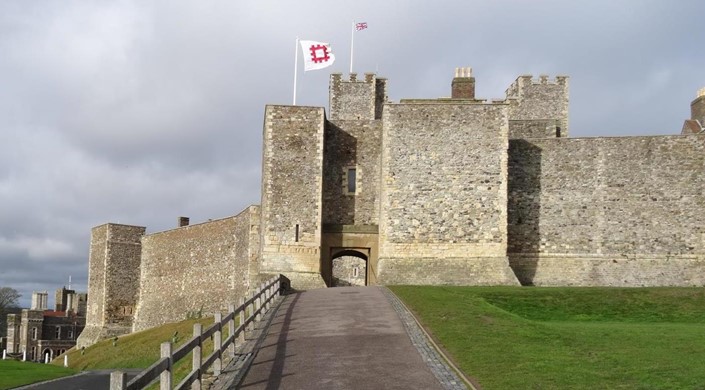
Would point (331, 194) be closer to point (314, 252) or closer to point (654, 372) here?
point (314, 252)

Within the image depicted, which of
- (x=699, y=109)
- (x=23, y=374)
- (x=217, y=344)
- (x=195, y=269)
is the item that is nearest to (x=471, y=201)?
(x=23, y=374)

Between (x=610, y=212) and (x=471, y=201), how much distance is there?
20.7 feet

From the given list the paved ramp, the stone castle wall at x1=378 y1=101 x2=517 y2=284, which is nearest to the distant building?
the stone castle wall at x1=378 y1=101 x2=517 y2=284

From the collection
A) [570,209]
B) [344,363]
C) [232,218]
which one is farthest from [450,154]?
[344,363]

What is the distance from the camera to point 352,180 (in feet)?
118

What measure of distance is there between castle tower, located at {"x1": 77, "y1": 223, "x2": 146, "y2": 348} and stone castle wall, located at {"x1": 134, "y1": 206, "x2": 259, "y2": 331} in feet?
12.5

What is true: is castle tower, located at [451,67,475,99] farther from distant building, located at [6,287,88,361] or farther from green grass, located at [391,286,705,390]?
distant building, located at [6,287,88,361]

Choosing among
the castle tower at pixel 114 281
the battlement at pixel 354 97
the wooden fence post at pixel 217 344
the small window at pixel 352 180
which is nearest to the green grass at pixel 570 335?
the wooden fence post at pixel 217 344

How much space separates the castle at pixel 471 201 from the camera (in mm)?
33219

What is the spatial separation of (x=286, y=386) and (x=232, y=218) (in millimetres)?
33141

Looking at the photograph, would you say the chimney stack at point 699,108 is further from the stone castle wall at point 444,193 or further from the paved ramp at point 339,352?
the paved ramp at point 339,352

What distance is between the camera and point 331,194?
35469 millimetres

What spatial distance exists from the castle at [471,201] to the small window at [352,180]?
64 mm

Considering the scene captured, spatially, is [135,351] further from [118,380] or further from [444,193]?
[118,380]
